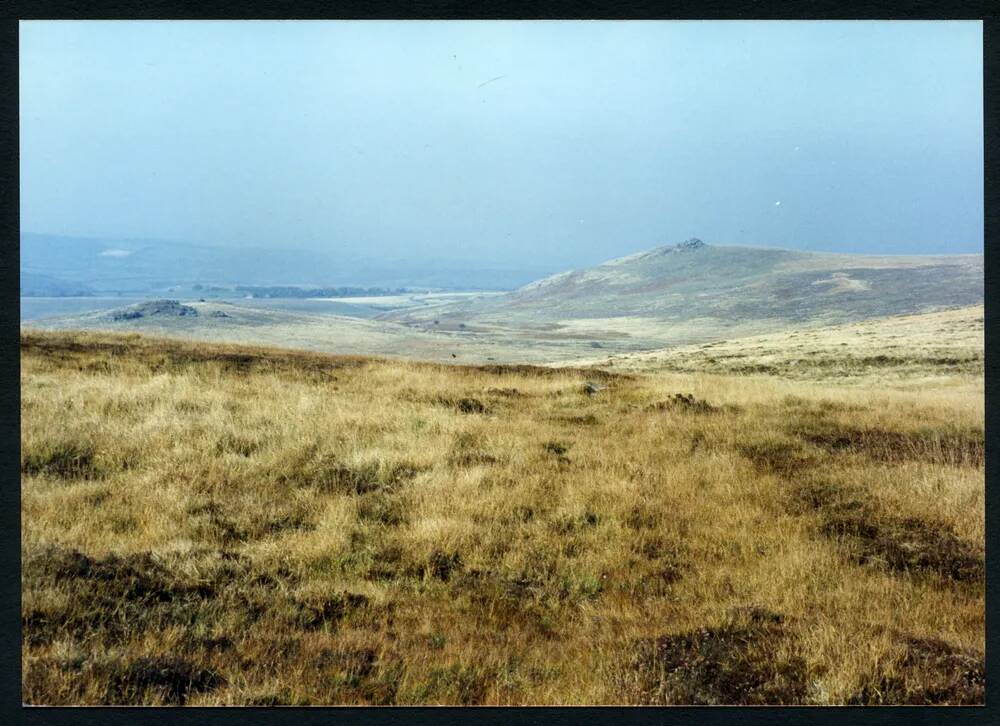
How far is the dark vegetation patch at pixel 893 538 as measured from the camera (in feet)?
18.4

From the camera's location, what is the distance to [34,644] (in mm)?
4605

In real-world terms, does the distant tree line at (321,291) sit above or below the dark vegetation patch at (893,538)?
above

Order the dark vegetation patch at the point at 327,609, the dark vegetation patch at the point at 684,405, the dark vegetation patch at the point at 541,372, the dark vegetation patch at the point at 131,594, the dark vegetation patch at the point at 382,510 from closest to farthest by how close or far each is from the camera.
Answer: the dark vegetation patch at the point at 131,594 → the dark vegetation patch at the point at 327,609 → the dark vegetation patch at the point at 382,510 → the dark vegetation patch at the point at 684,405 → the dark vegetation patch at the point at 541,372

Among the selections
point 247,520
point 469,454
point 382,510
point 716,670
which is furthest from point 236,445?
point 716,670

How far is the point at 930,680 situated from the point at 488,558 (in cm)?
318

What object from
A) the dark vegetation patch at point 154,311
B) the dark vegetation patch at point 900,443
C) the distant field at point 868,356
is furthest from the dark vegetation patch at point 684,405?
the dark vegetation patch at point 154,311

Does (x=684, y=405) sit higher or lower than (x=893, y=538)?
higher

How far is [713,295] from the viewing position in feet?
284

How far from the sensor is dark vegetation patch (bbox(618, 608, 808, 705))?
4.29m

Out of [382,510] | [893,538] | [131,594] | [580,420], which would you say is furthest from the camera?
[580,420]

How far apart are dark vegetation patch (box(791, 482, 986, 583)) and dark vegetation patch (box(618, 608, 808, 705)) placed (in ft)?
5.59

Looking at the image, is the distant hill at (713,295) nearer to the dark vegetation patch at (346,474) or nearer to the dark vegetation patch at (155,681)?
the dark vegetation patch at (346,474)

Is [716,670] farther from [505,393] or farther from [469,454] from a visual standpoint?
[505,393]

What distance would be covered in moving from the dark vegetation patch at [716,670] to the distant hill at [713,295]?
45228 mm
